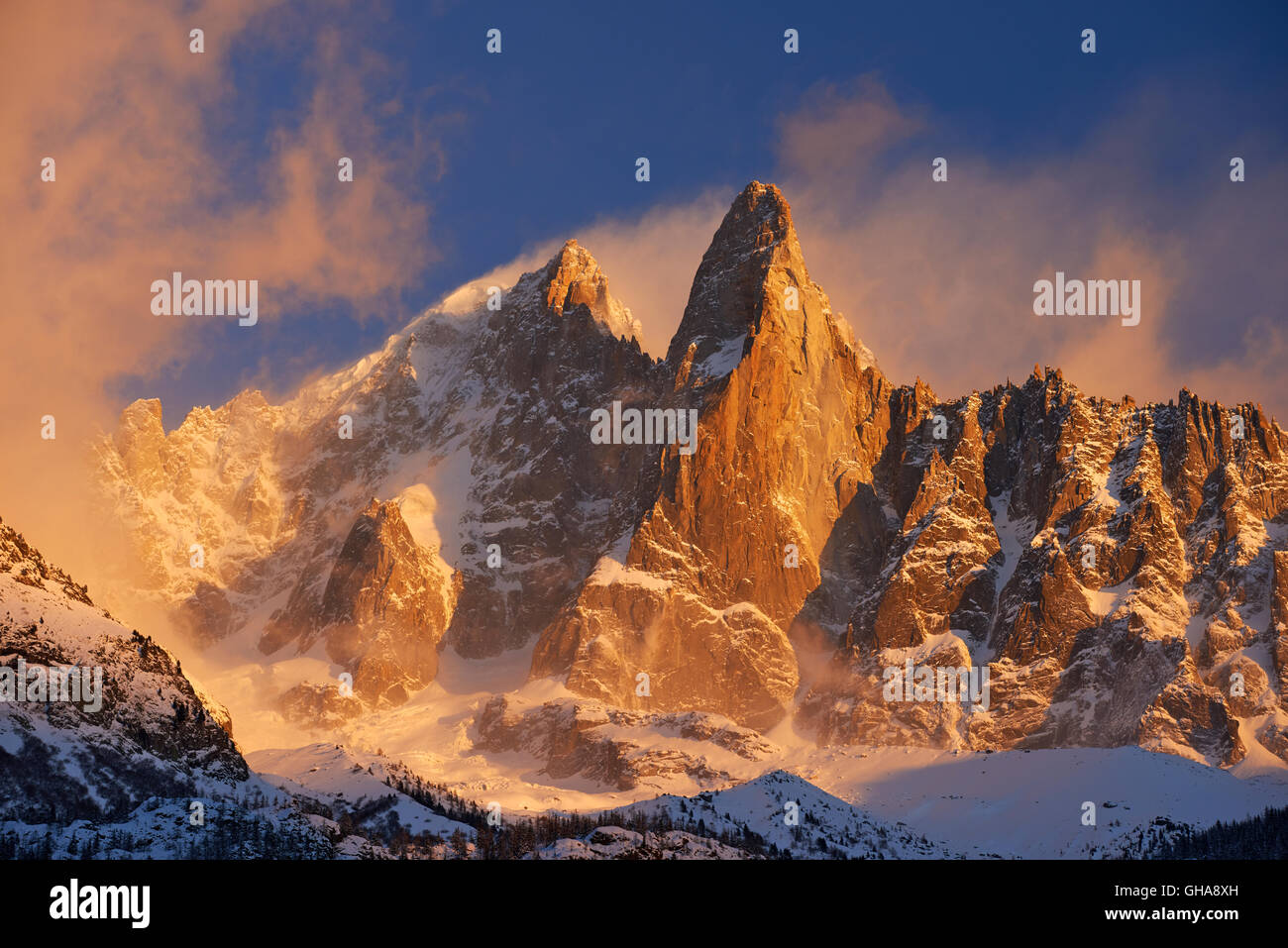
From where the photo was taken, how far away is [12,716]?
15688 cm
